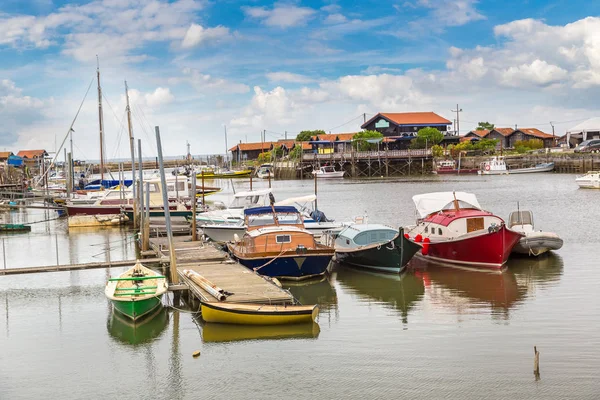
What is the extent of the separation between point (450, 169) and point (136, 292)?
99.0m

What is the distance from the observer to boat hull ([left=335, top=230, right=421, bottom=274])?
26.6 metres

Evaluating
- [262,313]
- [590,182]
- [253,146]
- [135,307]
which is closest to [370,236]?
[262,313]

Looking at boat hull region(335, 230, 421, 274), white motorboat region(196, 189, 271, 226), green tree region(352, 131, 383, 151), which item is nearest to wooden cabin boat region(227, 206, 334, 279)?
boat hull region(335, 230, 421, 274)

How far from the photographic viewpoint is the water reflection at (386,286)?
76.9 feet

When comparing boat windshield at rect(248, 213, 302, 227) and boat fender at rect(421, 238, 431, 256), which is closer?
boat windshield at rect(248, 213, 302, 227)

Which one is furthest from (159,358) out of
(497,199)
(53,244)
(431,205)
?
(497,199)

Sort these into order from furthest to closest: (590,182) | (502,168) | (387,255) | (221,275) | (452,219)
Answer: (502,168)
(590,182)
(452,219)
(387,255)
(221,275)

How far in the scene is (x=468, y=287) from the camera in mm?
24984

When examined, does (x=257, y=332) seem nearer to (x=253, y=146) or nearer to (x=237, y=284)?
(x=237, y=284)

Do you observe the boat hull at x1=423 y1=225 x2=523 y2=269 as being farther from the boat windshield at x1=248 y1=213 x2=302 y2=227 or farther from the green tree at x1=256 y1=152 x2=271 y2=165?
the green tree at x1=256 y1=152 x2=271 y2=165

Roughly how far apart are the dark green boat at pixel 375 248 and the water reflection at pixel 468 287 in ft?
3.78

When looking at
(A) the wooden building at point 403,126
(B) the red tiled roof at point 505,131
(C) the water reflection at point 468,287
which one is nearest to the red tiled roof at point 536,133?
(B) the red tiled roof at point 505,131

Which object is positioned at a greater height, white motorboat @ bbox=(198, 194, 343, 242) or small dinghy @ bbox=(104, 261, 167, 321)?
white motorboat @ bbox=(198, 194, 343, 242)

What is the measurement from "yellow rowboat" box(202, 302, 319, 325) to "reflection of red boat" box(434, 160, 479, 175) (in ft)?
322
